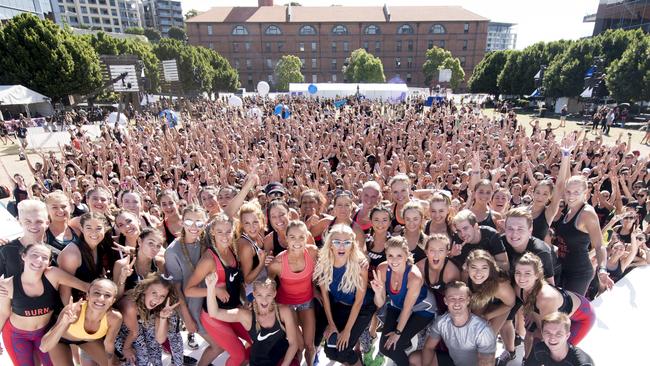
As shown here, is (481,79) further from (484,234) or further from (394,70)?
(484,234)

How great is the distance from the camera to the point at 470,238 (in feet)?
9.64

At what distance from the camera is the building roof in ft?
212

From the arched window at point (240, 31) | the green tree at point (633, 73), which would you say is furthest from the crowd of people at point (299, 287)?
Answer: the arched window at point (240, 31)

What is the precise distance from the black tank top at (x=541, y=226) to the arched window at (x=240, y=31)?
70.3 metres

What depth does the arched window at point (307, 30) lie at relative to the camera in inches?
2598

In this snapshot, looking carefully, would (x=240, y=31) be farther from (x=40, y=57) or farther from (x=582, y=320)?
(x=582, y=320)

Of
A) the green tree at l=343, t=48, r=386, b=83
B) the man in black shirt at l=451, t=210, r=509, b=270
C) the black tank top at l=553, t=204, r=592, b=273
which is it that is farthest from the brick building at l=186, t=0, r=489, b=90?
the man in black shirt at l=451, t=210, r=509, b=270

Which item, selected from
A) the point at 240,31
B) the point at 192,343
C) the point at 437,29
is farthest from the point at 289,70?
the point at 192,343

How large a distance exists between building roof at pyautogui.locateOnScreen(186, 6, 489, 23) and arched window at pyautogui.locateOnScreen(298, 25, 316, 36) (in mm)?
1056

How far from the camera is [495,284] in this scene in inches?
99.7

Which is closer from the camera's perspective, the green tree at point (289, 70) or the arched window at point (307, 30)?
A: the green tree at point (289, 70)

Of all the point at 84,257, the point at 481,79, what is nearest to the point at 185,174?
the point at 84,257

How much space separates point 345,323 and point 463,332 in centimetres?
94

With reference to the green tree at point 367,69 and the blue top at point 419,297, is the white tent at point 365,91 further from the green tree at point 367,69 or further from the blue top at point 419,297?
the blue top at point 419,297
